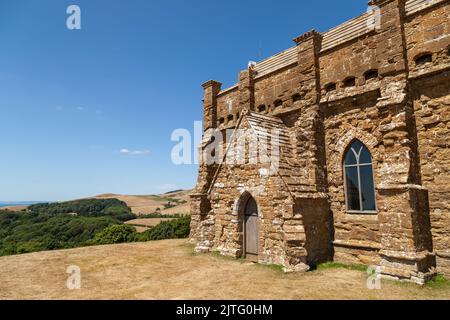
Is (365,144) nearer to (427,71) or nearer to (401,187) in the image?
Result: (401,187)

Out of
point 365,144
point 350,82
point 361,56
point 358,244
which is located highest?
point 361,56

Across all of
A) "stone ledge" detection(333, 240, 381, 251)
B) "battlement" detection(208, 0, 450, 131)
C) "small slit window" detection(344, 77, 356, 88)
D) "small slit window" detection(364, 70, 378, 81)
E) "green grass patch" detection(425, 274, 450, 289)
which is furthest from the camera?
"small slit window" detection(344, 77, 356, 88)

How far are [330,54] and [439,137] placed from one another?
5.43 metres

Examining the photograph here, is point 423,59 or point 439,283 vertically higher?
point 423,59

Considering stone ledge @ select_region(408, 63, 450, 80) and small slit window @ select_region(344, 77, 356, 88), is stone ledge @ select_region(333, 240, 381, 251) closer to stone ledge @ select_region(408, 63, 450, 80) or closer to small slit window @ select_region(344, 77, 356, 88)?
stone ledge @ select_region(408, 63, 450, 80)

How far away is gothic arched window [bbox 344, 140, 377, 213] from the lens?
10773 mm

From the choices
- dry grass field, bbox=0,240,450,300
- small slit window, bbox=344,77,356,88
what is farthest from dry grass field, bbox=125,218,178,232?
small slit window, bbox=344,77,356,88

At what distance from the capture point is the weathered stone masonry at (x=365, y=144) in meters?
9.12

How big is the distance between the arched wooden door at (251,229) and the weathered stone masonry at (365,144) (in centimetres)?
22

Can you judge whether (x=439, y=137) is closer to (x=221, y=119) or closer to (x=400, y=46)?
(x=400, y=46)

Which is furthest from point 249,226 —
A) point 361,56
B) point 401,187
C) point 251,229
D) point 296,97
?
point 361,56

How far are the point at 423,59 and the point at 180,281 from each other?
11.0 m

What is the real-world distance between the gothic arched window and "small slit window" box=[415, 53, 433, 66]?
329 cm

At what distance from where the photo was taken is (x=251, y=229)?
39.4ft
